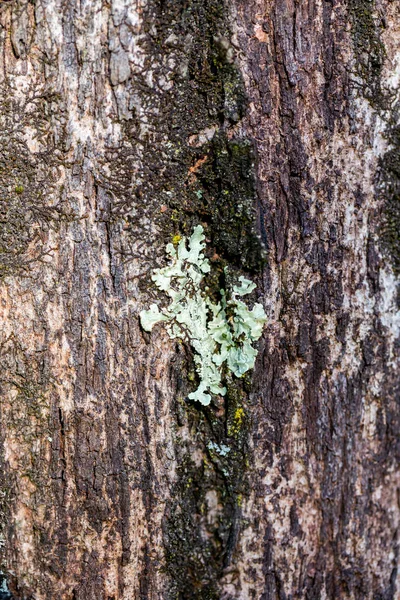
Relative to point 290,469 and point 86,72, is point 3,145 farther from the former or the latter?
point 290,469

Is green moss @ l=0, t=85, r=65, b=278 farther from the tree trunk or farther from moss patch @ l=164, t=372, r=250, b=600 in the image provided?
moss patch @ l=164, t=372, r=250, b=600

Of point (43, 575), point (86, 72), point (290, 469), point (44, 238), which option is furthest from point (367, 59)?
point (43, 575)

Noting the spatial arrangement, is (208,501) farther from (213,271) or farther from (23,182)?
(23,182)

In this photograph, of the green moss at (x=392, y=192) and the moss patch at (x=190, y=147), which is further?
the green moss at (x=392, y=192)

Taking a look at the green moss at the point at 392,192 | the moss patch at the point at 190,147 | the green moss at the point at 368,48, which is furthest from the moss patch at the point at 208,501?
the green moss at the point at 368,48

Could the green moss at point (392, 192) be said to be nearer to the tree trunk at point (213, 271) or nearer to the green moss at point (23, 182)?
the tree trunk at point (213, 271)

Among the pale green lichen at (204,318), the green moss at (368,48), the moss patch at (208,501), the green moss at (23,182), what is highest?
the green moss at (368,48)
